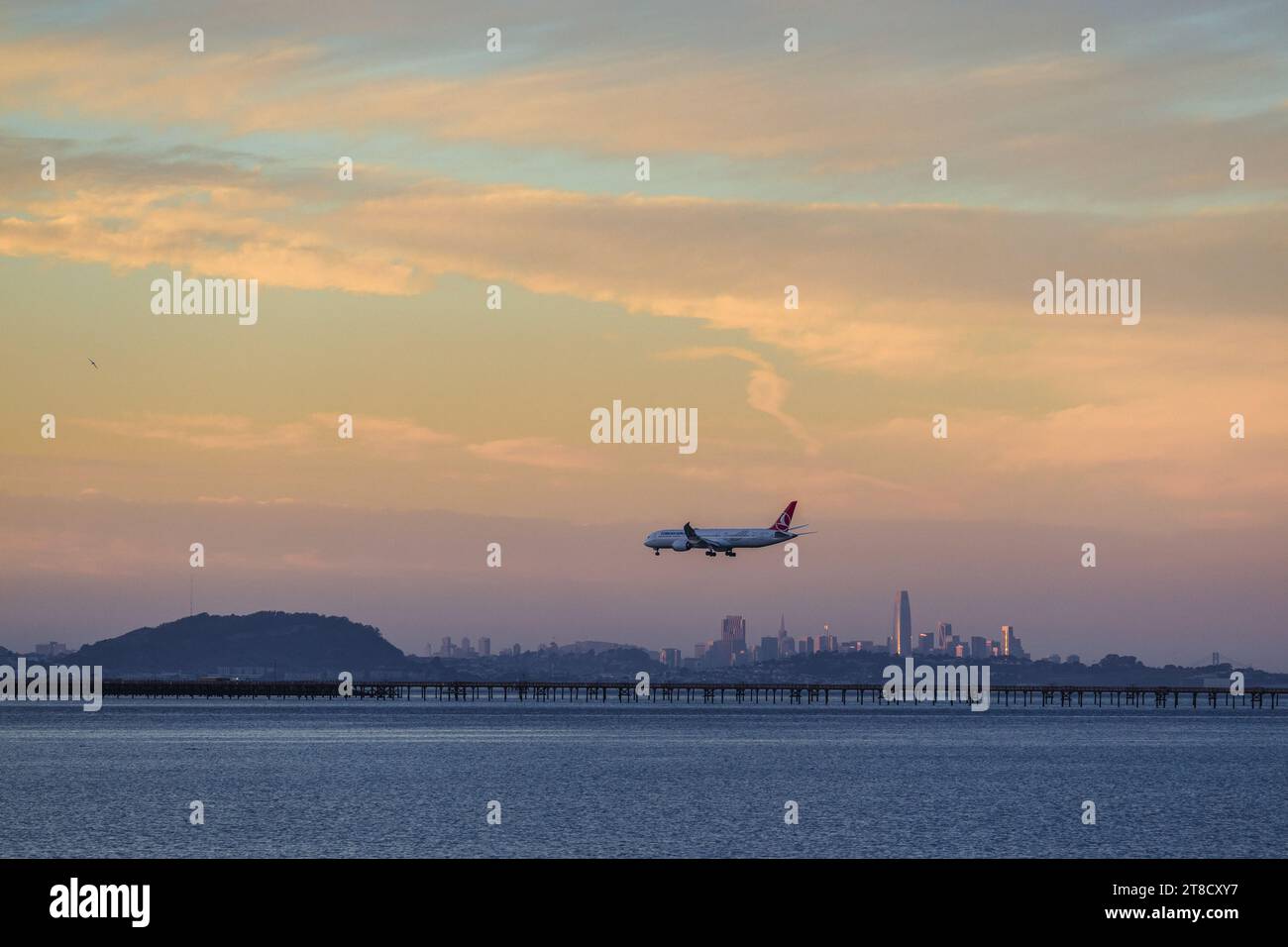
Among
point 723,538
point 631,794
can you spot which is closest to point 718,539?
point 723,538

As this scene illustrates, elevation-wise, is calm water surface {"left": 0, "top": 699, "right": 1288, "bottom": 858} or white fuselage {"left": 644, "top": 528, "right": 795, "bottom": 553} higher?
white fuselage {"left": 644, "top": 528, "right": 795, "bottom": 553}

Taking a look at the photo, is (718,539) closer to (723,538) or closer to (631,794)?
(723,538)

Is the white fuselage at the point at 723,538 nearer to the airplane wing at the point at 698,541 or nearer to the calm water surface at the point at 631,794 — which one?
the airplane wing at the point at 698,541

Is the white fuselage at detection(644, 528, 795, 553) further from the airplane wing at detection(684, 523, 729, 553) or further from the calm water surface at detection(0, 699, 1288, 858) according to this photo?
the calm water surface at detection(0, 699, 1288, 858)

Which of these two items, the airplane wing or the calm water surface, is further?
the airplane wing
